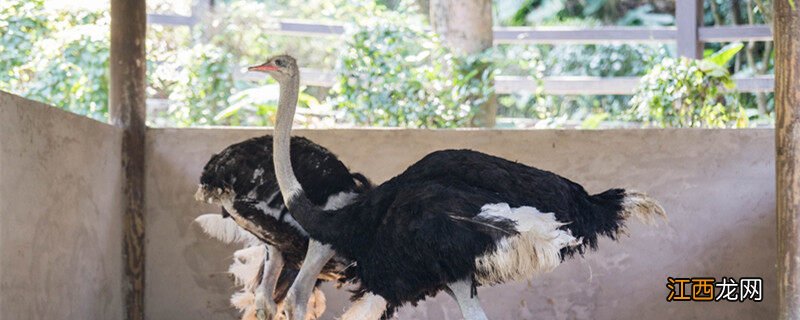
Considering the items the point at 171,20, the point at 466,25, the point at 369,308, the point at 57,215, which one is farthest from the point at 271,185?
the point at 171,20

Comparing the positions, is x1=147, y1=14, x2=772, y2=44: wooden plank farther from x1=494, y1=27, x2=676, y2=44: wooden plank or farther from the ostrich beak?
the ostrich beak

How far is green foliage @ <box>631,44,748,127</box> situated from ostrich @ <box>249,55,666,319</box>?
12.2ft

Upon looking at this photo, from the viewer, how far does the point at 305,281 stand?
18.7ft

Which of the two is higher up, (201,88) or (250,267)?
(201,88)

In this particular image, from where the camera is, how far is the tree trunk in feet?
34.7

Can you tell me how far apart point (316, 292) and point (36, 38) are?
535 cm

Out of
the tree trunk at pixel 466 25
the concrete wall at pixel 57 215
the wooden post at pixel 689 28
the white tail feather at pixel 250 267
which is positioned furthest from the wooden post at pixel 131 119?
the wooden post at pixel 689 28

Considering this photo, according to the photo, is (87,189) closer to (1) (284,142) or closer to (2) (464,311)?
(1) (284,142)

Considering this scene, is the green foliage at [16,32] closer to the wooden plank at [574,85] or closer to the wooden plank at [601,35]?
the wooden plank at [574,85]

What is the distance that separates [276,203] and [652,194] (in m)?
2.39

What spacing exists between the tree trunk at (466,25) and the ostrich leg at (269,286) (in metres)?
4.66

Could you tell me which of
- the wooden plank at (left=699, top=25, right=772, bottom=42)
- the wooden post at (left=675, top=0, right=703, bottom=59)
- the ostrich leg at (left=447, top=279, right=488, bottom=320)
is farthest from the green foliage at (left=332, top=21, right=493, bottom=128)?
the ostrich leg at (left=447, top=279, right=488, bottom=320)

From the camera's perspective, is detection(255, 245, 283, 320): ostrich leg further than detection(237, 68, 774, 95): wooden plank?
No

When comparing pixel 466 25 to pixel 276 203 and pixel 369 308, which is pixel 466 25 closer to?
pixel 276 203
